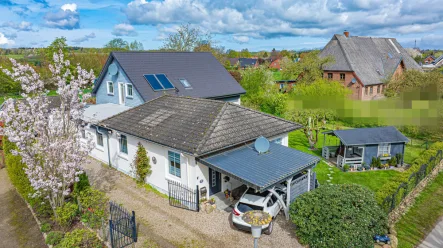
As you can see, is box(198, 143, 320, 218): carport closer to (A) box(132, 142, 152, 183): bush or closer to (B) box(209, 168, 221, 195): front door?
(B) box(209, 168, 221, 195): front door

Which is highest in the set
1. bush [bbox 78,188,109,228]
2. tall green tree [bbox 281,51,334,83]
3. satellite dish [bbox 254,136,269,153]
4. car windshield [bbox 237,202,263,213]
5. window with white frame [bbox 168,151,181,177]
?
tall green tree [bbox 281,51,334,83]

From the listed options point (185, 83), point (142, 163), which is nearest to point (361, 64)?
point (185, 83)

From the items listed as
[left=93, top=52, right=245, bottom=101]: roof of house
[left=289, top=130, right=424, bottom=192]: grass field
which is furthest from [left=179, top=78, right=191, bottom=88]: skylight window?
[left=289, top=130, right=424, bottom=192]: grass field

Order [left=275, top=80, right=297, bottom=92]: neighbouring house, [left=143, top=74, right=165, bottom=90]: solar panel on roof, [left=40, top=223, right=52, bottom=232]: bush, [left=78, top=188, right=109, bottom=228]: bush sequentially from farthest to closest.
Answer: [left=275, top=80, right=297, bottom=92]: neighbouring house, [left=143, top=74, right=165, bottom=90]: solar panel on roof, [left=78, top=188, right=109, bottom=228]: bush, [left=40, top=223, right=52, bottom=232]: bush

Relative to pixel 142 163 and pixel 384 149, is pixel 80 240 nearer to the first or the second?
pixel 142 163

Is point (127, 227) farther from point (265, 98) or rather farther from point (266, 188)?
point (265, 98)
